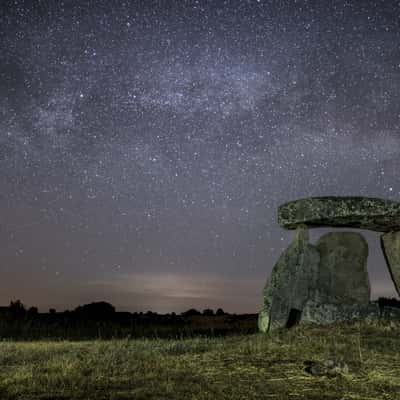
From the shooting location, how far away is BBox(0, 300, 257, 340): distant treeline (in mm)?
18516

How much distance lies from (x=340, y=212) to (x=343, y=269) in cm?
227

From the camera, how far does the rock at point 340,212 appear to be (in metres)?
16.0

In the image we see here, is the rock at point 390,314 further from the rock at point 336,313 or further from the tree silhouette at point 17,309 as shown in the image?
the tree silhouette at point 17,309

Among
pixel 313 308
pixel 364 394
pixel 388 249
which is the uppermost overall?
pixel 388 249

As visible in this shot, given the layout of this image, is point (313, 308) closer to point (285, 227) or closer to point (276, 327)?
point (276, 327)

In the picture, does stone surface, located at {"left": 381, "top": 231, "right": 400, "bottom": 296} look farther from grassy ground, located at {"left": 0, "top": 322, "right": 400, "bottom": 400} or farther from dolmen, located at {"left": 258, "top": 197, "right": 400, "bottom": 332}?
grassy ground, located at {"left": 0, "top": 322, "right": 400, "bottom": 400}

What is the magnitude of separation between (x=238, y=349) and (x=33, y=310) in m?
20.5

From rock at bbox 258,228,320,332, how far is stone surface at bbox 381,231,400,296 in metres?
2.30

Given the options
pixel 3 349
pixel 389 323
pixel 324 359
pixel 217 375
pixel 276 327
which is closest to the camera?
pixel 217 375

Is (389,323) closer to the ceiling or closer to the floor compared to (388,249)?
closer to the floor

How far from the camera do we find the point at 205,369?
909 centimetres

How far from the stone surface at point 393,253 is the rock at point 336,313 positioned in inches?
83.9

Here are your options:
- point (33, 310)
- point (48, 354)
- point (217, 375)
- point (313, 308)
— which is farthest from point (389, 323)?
point (33, 310)

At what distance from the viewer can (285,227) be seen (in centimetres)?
1747
